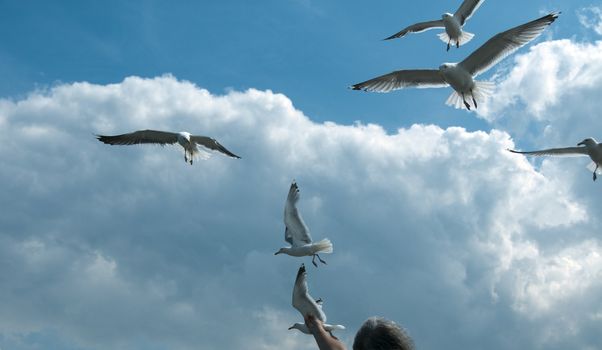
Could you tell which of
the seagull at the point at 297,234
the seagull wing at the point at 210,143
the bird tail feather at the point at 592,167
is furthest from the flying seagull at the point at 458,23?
the seagull wing at the point at 210,143

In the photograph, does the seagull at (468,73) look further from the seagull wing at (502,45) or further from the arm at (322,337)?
the arm at (322,337)

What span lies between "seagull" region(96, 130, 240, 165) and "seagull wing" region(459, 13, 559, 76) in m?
6.12

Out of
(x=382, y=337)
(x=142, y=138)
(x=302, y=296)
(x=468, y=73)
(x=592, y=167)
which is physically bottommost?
(x=382, y=337)

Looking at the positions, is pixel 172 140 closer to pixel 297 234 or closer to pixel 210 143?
pixel 210 143

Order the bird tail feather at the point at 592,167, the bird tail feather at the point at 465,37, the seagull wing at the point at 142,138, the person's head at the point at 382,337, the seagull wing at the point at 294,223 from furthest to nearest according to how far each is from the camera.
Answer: the seagull wing at the point at 142,138 → the bird tail feather at the point at 592,167 → the bird tail feather at the point at 465,37 → the seagull wing at the point at 294,223 → the person's head at the point at 382,337

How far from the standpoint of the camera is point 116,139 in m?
19.8

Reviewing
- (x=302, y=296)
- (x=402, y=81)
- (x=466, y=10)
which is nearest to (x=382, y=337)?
(x=302, y=296)

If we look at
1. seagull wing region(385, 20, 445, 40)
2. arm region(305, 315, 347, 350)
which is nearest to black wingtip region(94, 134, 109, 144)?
seagull wing region(385, 20, 445, 40)

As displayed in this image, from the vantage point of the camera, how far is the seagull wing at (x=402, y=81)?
16.8 meters

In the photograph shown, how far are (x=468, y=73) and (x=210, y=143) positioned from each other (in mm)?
6744

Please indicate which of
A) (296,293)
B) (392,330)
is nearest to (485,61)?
(296,293)

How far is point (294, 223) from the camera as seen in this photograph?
15.3 metres

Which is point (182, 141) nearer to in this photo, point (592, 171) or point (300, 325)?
point (300, 325)

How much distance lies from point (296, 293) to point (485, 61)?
34.7ft
